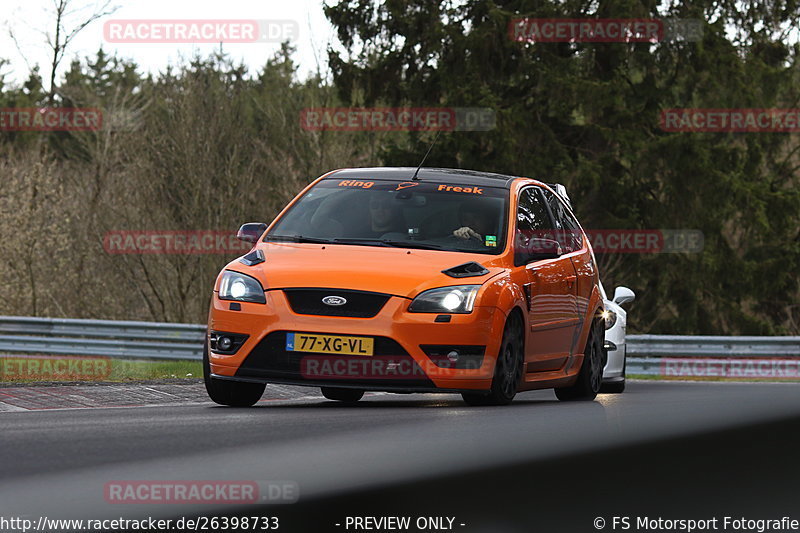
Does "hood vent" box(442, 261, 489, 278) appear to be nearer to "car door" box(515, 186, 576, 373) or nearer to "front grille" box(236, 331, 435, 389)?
"car door" box(515, 186, 576, 373)

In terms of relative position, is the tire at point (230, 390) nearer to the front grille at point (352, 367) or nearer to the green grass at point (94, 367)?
the front grille at point (352, 367)

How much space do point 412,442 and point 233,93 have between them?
27971mm

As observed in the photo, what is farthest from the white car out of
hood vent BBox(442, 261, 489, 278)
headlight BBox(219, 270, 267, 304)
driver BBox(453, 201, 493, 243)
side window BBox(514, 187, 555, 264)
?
headlight BBox(219, 270, 267, 304)

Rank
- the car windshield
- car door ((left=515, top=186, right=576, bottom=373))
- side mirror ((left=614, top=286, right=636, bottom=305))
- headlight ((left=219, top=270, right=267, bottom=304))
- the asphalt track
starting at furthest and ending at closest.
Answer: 1. side mirror ((left=614, top=286, right=636, bottom=305))
2. car door ((left=515, top=186, right=576, bottom=373))
3. the car windshield
4. headlight ((left=219, top=270, right=267, bottom=304))
5. the asphalt track

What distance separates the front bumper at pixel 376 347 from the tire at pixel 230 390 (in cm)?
53

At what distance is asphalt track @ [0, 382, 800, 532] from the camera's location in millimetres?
5629

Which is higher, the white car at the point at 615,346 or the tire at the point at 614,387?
the white car at the point at 615,346

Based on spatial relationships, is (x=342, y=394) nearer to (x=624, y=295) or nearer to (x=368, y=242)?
(x=368, y=242)

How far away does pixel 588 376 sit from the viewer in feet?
41.7

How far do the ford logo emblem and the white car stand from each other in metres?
6.37

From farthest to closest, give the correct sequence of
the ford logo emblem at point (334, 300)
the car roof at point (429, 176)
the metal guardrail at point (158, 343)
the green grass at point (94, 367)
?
the metal guardrail at point (158, 343), the green grass at point (94, 367), the car roof at point (429, 176), the ford logo emblem at point (334, 300)

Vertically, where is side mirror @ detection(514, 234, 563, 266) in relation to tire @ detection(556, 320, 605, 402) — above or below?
above

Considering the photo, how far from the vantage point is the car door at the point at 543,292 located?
10.9 metres

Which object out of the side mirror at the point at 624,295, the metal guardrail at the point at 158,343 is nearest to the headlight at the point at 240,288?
the side mirror at the point at 624,295
